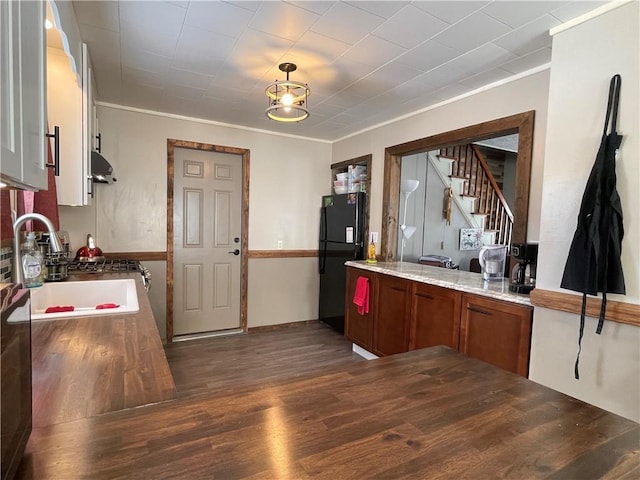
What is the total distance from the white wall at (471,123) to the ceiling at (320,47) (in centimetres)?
12

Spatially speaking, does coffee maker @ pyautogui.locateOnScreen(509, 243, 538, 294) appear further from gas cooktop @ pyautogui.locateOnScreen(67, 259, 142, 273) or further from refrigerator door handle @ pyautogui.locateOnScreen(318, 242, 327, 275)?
gas cooktop @ pyautogui.locateOnScreen(67, 259, 142, 273)

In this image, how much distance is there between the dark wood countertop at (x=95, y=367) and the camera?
0.83 metres

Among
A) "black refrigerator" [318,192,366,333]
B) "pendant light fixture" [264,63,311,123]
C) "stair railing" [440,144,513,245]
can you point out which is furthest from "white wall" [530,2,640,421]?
"stair railing" [440,144,513,245]

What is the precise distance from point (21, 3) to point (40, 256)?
5.27 ft

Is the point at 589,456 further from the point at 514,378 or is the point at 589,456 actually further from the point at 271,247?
the point at 271,247

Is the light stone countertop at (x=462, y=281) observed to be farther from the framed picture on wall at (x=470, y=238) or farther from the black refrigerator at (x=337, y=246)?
the framed picture on wall at (x=470, y=238)

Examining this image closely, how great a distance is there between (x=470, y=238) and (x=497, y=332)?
3169 millimetres

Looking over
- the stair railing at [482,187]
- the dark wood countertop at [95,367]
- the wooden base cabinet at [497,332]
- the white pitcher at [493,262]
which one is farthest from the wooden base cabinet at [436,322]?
the stair railing at [482,187]

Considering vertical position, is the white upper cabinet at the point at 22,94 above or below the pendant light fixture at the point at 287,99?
below

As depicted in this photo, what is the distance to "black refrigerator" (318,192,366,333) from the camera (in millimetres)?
3957

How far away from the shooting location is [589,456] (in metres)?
0.69

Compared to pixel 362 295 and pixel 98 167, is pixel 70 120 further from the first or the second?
pixel 362 295

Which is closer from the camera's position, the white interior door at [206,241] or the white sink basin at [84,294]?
the white sink basin at [84,294]

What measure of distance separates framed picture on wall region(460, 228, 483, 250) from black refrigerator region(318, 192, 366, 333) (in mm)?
1859
